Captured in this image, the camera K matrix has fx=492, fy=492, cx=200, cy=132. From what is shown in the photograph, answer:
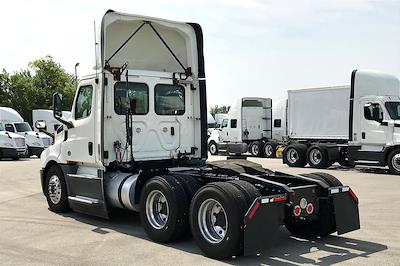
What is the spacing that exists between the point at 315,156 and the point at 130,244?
48.2 feet

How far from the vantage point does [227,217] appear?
5969 mm

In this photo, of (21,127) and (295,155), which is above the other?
(21,127)

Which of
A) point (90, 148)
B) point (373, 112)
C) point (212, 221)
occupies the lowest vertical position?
point (212, 221)

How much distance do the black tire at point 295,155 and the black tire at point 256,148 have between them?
6027 mm

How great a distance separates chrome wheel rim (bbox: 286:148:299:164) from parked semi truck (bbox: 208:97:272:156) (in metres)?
5.98

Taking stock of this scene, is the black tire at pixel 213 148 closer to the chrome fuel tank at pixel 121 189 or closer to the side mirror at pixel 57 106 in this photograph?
the side mirror at pixel 57 106

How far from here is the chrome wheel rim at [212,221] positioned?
625cm

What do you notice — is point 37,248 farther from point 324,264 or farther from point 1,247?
point 324,264

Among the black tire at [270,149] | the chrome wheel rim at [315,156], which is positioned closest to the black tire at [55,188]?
the chrome wheel rim at [315,156]

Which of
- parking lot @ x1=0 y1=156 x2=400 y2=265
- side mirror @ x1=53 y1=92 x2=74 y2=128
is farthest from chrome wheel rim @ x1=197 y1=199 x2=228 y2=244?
side mirror @ x1=53 y1=92 x2=74 y2=128

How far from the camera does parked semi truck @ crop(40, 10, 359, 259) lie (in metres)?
6.19

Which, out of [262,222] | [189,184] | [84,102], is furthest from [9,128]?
[262,222]

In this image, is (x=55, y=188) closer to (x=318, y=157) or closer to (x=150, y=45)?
(x=150, y=45)

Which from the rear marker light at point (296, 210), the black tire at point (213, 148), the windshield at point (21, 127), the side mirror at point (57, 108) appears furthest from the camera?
the black tire at point (213, 148)
